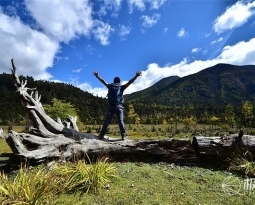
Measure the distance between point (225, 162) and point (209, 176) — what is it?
2.07 meters

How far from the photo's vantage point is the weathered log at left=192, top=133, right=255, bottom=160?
1007 centimetres

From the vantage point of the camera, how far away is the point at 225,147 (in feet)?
33.4

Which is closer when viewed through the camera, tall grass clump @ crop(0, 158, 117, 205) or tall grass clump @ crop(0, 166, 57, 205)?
tall grass clump @ crop(0, 166, 57, 205)

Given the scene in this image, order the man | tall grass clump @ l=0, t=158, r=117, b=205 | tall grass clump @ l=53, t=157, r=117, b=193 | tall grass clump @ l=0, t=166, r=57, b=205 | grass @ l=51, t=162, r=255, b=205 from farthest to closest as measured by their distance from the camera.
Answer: the man
tall grass clump @ l=53, t=157, r=117, b=193
grass @ l=51, t=162, r=255, b=205
tall grass clump @ l=0, t=158, r=117, b=205
tall grass clump @ l=0, t=166, r=57, b=205

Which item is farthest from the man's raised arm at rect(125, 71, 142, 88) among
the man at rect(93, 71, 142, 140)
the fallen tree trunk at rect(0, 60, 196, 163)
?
the fallen tree trunk at rect(0, 60, 196, 163)

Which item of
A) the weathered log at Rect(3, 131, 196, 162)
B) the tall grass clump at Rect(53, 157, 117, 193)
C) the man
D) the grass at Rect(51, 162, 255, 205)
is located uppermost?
the man

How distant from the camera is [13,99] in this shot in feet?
441

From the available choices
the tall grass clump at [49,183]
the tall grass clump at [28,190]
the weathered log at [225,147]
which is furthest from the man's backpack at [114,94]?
the tall grass clump at [28,190]

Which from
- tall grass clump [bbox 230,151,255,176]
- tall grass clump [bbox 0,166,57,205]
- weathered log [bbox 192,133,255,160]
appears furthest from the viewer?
weathered log [bbox 192,133,255,160]

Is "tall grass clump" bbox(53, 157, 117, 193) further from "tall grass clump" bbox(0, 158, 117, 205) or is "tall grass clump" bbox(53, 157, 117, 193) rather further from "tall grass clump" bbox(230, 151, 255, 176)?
"tall grass clump" bbox(230, 151, 255, 176)

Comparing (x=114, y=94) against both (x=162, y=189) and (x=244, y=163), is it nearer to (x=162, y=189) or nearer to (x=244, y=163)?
(x=162, y=189)

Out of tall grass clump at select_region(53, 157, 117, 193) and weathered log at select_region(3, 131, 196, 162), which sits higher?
weathered log at select_region(3, 131, 196, 162)

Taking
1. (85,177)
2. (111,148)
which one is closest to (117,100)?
(111,148)

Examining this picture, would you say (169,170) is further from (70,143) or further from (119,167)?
(70,143)
